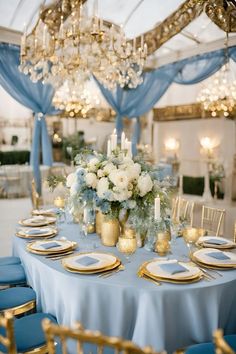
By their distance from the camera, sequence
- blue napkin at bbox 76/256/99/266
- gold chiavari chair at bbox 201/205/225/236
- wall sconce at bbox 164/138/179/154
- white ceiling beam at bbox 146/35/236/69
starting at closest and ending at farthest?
blue napkin at bbox 76/256/99/266, gold chiavari chair at bbox 201/205/225/236, white ceiling beam at bbox 146/35/236/69, wall sconce at bbox 164/138/179/154

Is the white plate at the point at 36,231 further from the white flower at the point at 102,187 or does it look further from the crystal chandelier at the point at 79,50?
the crystal chandelier at the point at 79,50

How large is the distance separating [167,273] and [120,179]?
2.47 ft

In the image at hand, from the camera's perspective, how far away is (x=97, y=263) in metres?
2.42

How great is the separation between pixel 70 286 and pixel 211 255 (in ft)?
3.49

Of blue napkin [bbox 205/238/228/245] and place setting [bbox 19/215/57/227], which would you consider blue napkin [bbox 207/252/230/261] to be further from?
place setting [bbox 19/215/57/227]

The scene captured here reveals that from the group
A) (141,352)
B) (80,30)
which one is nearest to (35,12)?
(80,30)

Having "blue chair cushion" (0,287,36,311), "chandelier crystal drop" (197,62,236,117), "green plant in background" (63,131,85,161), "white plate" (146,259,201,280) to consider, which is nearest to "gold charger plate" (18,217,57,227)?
"blue chair cushion" (0,287,36,311)

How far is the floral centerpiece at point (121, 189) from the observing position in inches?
103

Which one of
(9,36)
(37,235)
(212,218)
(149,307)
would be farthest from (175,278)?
(9,36)

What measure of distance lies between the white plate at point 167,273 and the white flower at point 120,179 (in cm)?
58

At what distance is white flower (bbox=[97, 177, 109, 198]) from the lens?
2.61 metres

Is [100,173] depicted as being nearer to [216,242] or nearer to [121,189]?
[121,189]

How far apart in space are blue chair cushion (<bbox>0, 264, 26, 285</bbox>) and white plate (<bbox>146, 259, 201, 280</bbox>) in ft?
4.00

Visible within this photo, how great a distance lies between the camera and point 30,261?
8.98 ft
